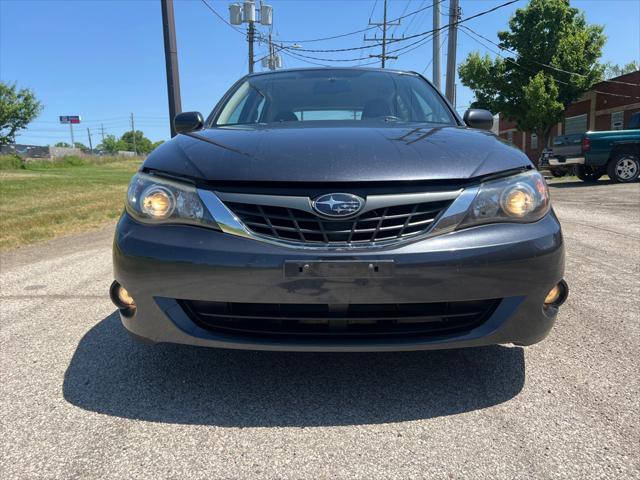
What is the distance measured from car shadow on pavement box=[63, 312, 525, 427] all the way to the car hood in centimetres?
92

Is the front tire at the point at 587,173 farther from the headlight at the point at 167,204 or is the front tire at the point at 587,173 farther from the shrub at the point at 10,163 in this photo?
the shrub at the point at 10,163

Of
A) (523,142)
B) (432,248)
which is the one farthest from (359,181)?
(523,142)

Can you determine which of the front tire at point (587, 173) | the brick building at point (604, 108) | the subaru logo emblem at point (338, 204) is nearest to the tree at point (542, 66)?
the brick building at point (604, 108)

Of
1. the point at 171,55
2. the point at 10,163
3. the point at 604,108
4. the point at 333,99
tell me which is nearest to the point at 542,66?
the point at 604,108

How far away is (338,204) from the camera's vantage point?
6.49 feet

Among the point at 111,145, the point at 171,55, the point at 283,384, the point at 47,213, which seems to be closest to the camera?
the point at 283,384

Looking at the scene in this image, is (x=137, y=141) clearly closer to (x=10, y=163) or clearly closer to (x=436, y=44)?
(x=10, y=163)

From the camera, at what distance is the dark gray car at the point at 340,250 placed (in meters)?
1.93

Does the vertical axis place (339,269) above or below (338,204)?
below

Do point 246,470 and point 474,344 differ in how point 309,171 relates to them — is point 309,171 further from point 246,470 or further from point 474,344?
point 246,470

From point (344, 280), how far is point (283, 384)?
2.28 feet

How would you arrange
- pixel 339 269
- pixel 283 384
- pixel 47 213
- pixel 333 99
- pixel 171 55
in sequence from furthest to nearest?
pixel 171 55 → pixel 47 213 → pixel 333 99 → pixel 283 384 → pixel 339 269

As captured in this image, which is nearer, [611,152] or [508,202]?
[508,202]

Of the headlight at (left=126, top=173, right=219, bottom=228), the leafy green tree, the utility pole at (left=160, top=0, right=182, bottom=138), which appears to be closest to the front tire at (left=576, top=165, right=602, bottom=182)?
the utility pole at (left=160, top=0, right=182, bottom=138)
